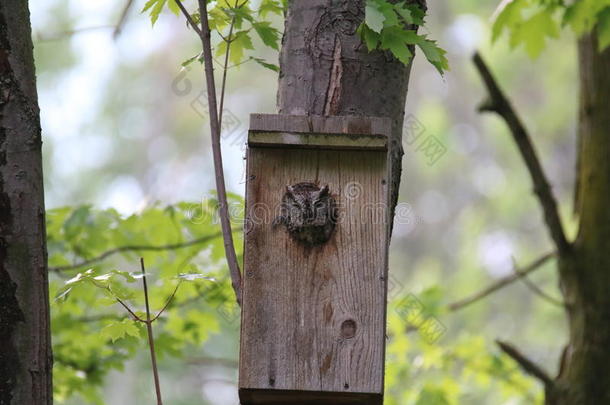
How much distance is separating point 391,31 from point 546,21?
3.77ft

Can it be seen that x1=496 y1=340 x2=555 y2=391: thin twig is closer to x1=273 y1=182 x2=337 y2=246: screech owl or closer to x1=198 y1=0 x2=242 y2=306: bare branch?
x1=273 y1=182 x2=337 y2=246: screech owl

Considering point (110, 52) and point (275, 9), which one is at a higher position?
point (110, 52)

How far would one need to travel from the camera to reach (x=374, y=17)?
62.2 inches

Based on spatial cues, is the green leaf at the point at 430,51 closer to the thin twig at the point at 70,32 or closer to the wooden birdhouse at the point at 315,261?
the wooden birdhouse at the point at 315,261

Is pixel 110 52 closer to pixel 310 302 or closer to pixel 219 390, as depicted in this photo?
pixel 219 390

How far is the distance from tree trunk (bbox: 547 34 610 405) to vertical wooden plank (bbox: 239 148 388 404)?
59.7 inches

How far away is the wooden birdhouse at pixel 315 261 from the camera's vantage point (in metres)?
1.64

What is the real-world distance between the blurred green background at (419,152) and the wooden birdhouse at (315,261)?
8.04 m

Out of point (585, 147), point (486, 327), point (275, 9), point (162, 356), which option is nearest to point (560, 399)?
point (585, 147)

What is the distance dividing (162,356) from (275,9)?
1612mm

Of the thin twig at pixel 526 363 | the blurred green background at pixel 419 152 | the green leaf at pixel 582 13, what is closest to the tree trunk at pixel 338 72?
the green leaf at pixel 582 13

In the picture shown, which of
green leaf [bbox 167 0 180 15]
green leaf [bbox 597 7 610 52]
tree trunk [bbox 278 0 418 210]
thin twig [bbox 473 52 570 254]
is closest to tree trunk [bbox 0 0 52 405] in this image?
green leaf [bbox 167 0 180 15]

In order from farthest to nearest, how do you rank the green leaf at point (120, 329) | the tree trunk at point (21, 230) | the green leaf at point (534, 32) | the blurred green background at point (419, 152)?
the blurred green background at point (419, 152), the green leaf at point (534, 32), the green leaf at point (120, 329), the tree trunk at point (21, 230)

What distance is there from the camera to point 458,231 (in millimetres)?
13109
